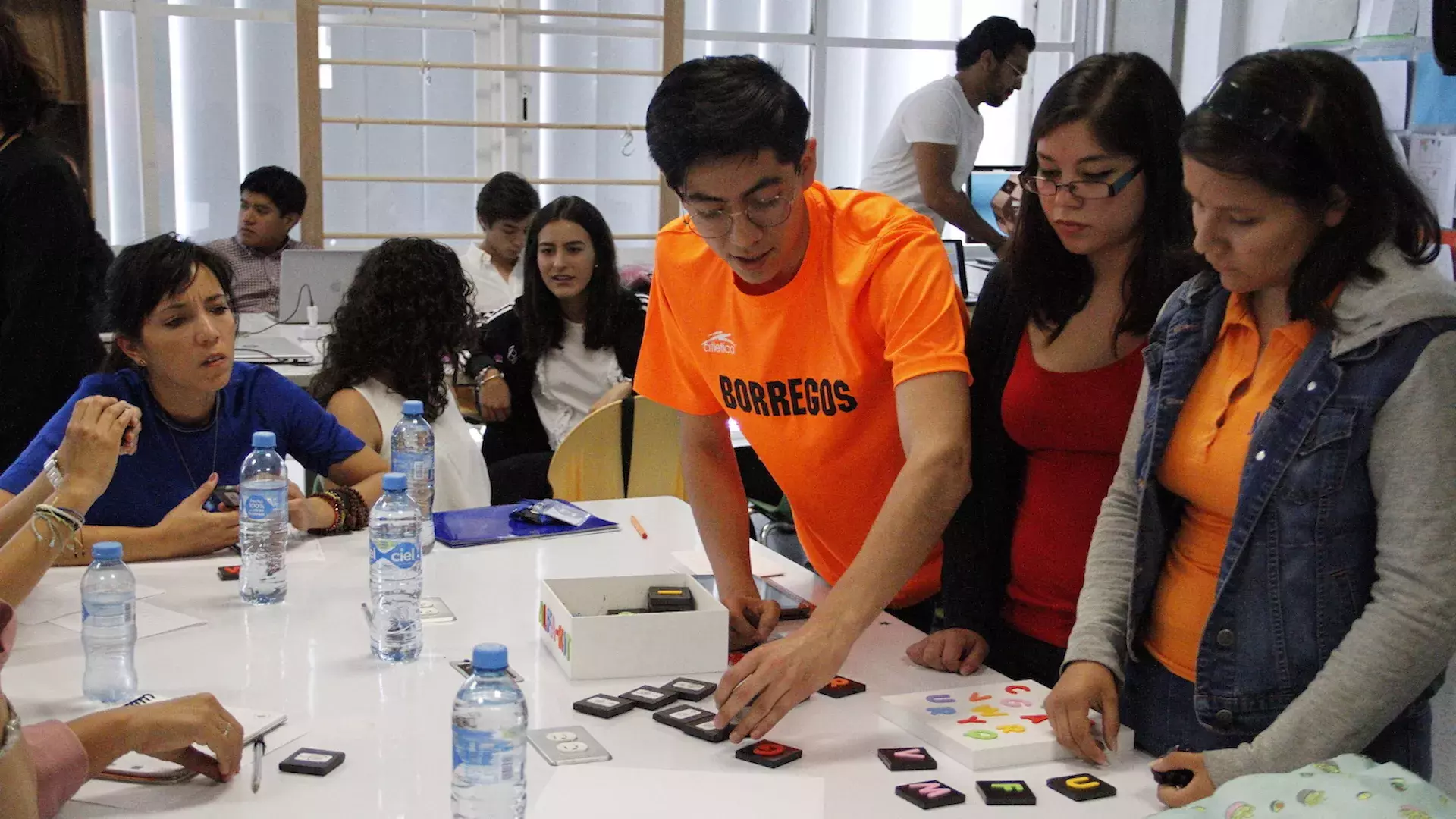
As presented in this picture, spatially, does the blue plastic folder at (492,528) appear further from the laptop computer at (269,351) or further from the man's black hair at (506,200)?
the man's black hair at (506,200)

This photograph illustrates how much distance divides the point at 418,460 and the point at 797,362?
2.91ft

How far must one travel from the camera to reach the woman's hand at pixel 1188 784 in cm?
123

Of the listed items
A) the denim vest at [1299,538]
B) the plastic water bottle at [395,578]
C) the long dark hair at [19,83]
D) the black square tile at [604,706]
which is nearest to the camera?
the denim vest at [1299,538]

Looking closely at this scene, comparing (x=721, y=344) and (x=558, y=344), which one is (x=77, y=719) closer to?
(x=721, y=344)

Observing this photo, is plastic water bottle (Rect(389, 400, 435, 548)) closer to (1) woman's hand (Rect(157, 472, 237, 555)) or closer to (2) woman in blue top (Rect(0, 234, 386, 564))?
(2) woman in blue top (Rect(0, 234, 386, 564))

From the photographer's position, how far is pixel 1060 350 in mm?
1668

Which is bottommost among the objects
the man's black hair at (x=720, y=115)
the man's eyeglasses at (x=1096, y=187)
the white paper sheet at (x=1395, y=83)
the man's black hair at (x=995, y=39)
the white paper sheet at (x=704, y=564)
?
the white paper sheet at (x=704, y=564)

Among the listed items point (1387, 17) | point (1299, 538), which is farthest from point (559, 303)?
point (1387, 17)

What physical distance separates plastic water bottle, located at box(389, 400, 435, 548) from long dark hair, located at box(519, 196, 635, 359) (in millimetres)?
1416

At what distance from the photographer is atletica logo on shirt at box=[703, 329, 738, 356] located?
5.71ft

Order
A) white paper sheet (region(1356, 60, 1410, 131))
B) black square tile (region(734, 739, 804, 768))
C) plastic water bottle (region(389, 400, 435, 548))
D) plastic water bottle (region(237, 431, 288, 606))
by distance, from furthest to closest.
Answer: white paper sheet (region(1356, 60, 1410, 131)) → plastic water bottle (region(389, 400, 435, 548)) → plastic water bottle (region(237, 431, 288, 606)) → black square tile (region(734, 739, 804, 768))

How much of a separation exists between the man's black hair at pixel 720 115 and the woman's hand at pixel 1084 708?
0.70m

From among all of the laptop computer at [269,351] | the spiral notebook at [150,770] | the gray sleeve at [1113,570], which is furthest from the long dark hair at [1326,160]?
the laptop computer at [269,351]

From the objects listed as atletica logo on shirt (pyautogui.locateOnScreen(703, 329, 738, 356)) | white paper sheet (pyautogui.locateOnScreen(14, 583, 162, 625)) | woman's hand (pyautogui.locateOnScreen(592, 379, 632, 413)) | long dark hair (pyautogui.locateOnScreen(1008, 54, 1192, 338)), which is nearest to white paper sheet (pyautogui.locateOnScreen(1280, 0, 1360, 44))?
woman's hand (pyautogui.locateOnScreen(592, 379, 632, 413))
